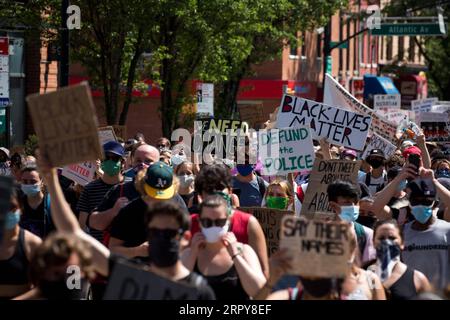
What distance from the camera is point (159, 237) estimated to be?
5922 millimetres

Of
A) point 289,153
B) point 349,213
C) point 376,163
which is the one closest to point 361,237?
point 349,213

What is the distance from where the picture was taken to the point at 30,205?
30.0 ft

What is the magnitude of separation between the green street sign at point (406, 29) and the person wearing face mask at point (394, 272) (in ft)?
82.0

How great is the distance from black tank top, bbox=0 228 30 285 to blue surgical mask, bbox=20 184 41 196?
2138 millimetres

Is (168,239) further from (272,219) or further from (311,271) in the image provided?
(272,219)

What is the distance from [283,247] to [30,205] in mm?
3723

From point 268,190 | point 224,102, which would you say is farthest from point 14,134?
point 268,190

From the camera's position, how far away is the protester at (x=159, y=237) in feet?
19.2

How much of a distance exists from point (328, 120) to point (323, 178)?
3.28 m

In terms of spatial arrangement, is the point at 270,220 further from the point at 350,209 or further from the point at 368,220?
the point at 350,209

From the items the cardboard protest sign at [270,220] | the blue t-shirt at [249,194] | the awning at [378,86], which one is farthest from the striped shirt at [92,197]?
the awning at [378,86]

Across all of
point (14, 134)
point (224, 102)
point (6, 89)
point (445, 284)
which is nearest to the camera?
point (445, 284)

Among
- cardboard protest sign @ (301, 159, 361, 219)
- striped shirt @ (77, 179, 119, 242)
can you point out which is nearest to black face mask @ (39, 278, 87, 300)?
striped shirt @ (77, 179, 119, 242)

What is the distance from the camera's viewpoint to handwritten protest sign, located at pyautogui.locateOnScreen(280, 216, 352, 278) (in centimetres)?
566
